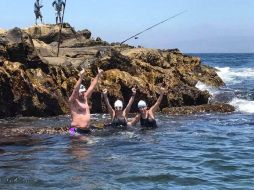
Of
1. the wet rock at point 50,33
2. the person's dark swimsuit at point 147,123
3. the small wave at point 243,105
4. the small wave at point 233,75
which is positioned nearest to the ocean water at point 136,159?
the person's dark swimsuit at point 147,123

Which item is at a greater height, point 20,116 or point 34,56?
point 34,56

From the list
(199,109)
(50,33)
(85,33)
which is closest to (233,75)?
(85,33)

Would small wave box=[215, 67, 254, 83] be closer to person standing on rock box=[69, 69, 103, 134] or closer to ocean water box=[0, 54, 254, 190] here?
ocean water box=[0, 54, 254, 190]

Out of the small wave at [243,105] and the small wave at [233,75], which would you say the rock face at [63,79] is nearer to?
the small wave at [243,105]

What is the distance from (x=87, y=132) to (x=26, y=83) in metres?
4.75

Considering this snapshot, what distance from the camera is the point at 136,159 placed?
10773mm

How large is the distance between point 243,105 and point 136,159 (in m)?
12.4

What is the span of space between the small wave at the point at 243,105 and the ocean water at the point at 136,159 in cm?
505

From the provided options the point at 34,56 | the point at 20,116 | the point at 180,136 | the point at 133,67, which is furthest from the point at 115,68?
the point at 180,136

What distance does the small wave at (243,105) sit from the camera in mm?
21266

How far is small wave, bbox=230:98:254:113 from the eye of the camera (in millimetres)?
21266

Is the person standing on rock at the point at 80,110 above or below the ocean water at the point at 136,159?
above

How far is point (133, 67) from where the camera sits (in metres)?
21.7

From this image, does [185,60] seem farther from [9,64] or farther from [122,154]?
[122,154]
